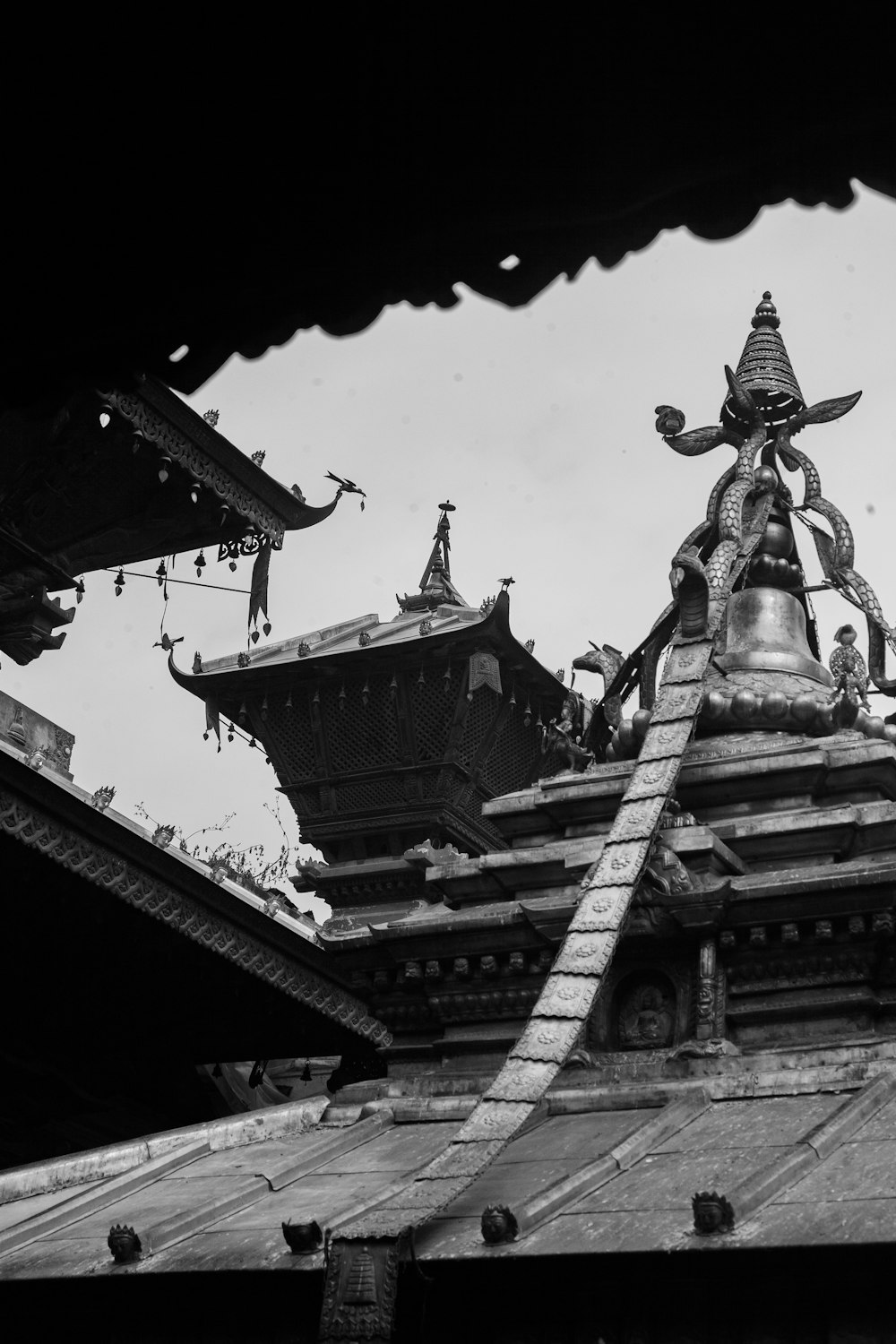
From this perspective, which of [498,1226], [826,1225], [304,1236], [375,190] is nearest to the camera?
[375,190]

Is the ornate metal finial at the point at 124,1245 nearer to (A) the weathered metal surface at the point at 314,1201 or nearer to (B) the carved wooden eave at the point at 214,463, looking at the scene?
(A) the weathered metal surface at the point at 314,1201

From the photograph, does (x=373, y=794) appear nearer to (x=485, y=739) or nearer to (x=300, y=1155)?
(x=485, y=739)

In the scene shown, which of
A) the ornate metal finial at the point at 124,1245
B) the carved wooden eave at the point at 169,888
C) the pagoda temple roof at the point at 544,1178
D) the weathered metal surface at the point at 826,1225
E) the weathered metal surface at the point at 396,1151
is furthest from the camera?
the carved wooden eave at the point at 169,888

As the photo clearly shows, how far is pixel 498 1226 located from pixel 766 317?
8758 millimetres

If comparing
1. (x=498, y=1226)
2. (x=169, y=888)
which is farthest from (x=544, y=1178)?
(x=169, y=888)

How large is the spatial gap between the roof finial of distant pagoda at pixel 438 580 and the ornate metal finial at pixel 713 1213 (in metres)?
14.7

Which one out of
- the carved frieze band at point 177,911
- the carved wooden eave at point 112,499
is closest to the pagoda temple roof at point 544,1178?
the carved frieze band at point 177,911

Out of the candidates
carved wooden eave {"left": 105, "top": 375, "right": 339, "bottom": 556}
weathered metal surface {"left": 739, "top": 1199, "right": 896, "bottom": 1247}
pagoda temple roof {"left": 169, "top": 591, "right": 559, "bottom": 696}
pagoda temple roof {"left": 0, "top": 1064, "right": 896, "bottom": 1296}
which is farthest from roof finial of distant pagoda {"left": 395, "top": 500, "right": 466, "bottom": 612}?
weathered metal surface {"left": 739, "top": 1199, "right": 896, "bottom": 1247}

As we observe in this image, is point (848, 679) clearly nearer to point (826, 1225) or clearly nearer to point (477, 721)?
point (826, 1225)

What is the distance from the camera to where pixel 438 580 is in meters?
22.2

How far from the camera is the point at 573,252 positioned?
3154mm

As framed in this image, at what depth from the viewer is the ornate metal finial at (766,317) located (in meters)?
14.1

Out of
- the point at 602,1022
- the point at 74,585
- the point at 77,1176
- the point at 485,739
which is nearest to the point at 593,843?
the point at 602,1022

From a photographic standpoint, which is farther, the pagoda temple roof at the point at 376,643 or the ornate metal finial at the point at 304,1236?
the pagoda temple roof at the point at 376,643
